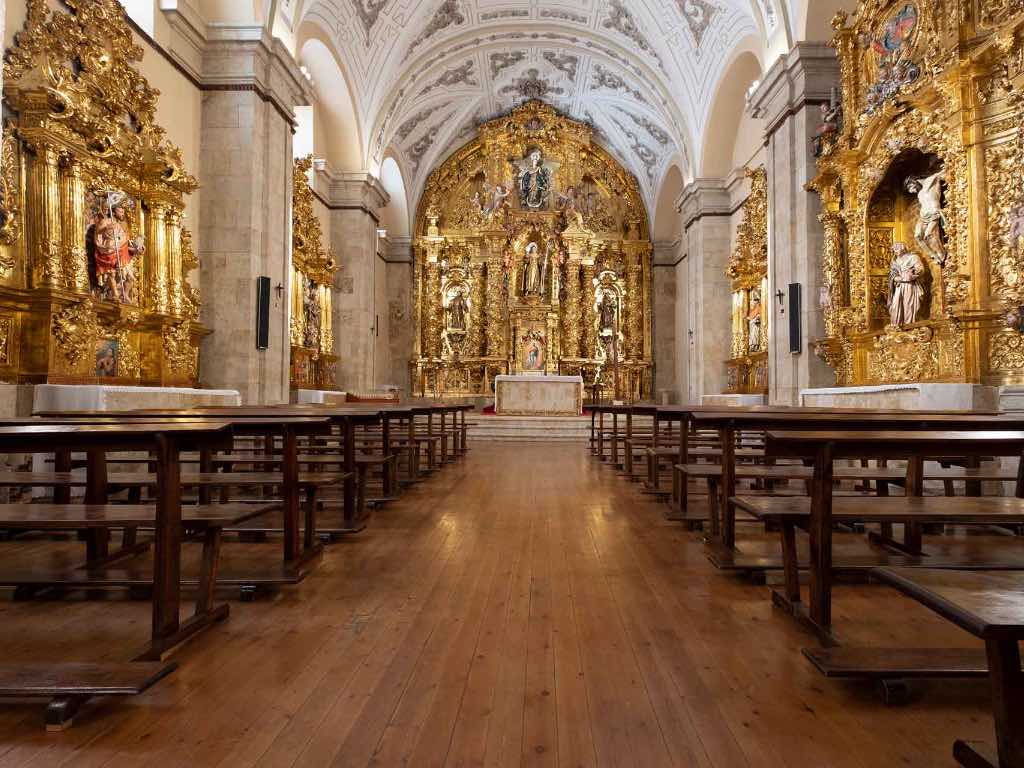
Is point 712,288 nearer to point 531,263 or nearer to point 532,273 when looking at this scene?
point 532,273

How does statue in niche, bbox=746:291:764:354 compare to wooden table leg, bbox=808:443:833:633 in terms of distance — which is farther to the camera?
statue in niche, bbox=746:291:764:354

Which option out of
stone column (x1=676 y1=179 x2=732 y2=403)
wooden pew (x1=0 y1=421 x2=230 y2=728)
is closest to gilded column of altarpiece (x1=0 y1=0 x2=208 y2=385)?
wooden pew (x1=0 y1=421 x2=230 y2=728)

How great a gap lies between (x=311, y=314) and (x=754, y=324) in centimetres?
954

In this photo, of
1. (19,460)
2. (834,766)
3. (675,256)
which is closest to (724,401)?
(675,256)

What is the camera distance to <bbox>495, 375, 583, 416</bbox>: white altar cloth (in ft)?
52.2

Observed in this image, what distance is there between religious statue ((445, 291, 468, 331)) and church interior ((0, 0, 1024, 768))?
0.34 meters

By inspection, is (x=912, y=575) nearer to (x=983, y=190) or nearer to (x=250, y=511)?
(x=250, y=511)

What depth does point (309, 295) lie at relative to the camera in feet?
48.6

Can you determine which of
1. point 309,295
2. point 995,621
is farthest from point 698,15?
point 995,621

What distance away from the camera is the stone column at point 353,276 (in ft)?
55.0

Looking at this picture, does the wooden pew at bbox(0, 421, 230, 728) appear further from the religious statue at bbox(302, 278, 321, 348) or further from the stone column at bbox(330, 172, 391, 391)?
the stone column at bbox(330, 172, 391, 391)

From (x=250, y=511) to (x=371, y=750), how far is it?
1.33 m

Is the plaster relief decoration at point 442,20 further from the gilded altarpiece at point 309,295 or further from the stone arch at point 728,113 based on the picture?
the stone arch at point 728,113

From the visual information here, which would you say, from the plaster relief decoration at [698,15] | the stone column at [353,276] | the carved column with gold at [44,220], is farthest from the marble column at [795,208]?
the carved column with gold at [44,220]
